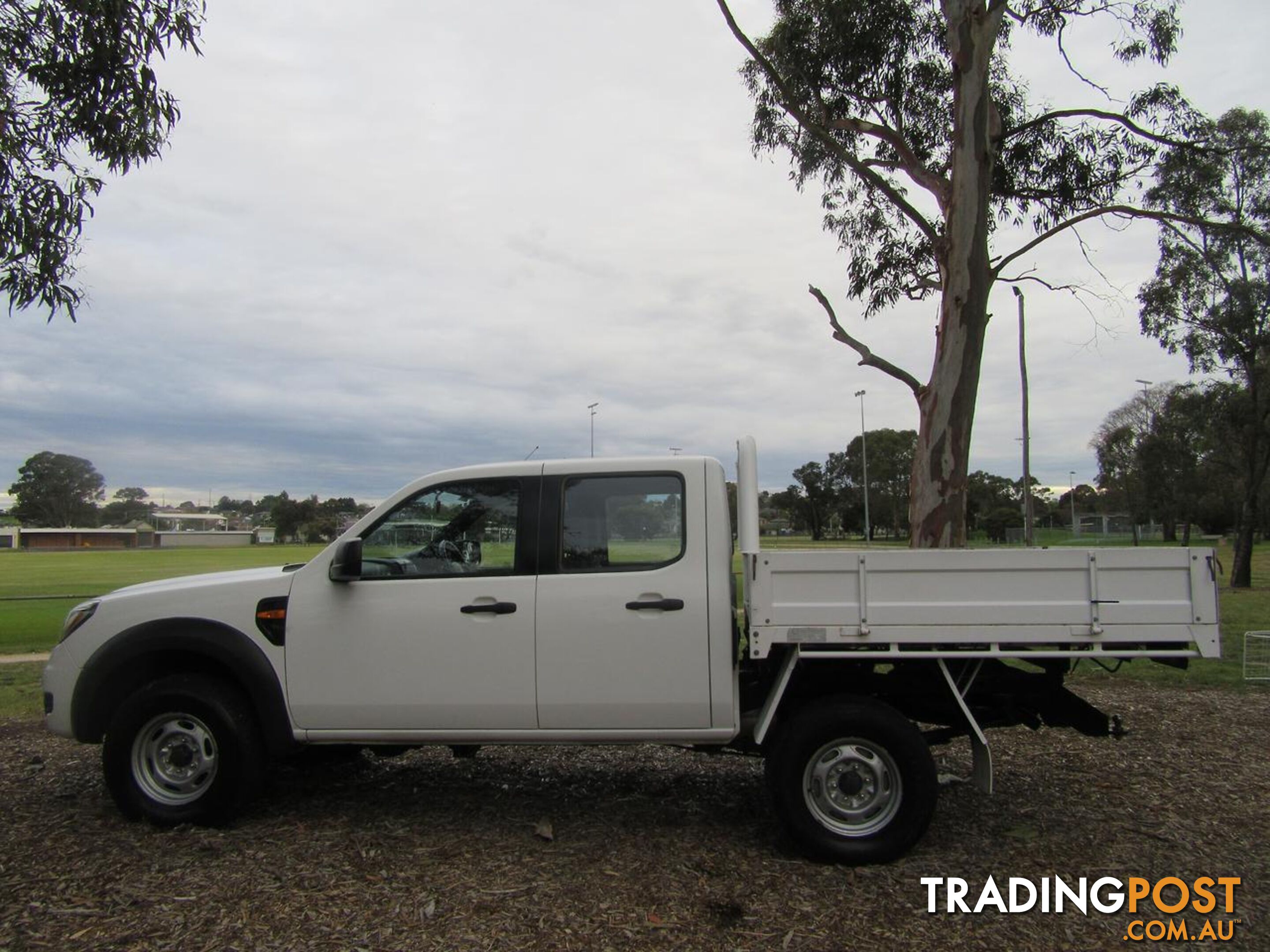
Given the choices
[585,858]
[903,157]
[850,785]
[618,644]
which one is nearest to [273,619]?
[618,644]

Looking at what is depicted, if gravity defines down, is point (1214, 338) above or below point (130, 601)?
above

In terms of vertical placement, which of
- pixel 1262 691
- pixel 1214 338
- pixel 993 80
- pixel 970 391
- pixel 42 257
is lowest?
pixel 1262 691

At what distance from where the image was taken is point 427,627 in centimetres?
472

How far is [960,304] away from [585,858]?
7.66 meters

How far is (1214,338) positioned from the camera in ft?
72.4

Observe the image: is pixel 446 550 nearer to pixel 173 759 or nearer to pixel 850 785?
pixel 173 759

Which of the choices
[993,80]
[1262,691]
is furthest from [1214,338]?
[1262,691]

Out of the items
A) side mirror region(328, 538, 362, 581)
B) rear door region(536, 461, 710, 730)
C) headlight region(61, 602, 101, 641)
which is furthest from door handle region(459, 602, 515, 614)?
headlight region(61, 602, 101, 641)

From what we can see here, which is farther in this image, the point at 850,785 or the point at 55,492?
the point at 55,492

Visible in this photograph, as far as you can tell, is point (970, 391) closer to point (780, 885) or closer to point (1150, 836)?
point (1150, 836)

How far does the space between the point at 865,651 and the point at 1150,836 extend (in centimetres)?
197

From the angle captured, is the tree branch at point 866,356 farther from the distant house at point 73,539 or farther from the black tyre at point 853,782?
the distant house at point 73,539

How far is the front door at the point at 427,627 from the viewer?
4664mm

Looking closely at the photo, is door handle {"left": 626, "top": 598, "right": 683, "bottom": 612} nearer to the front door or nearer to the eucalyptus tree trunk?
the front door
